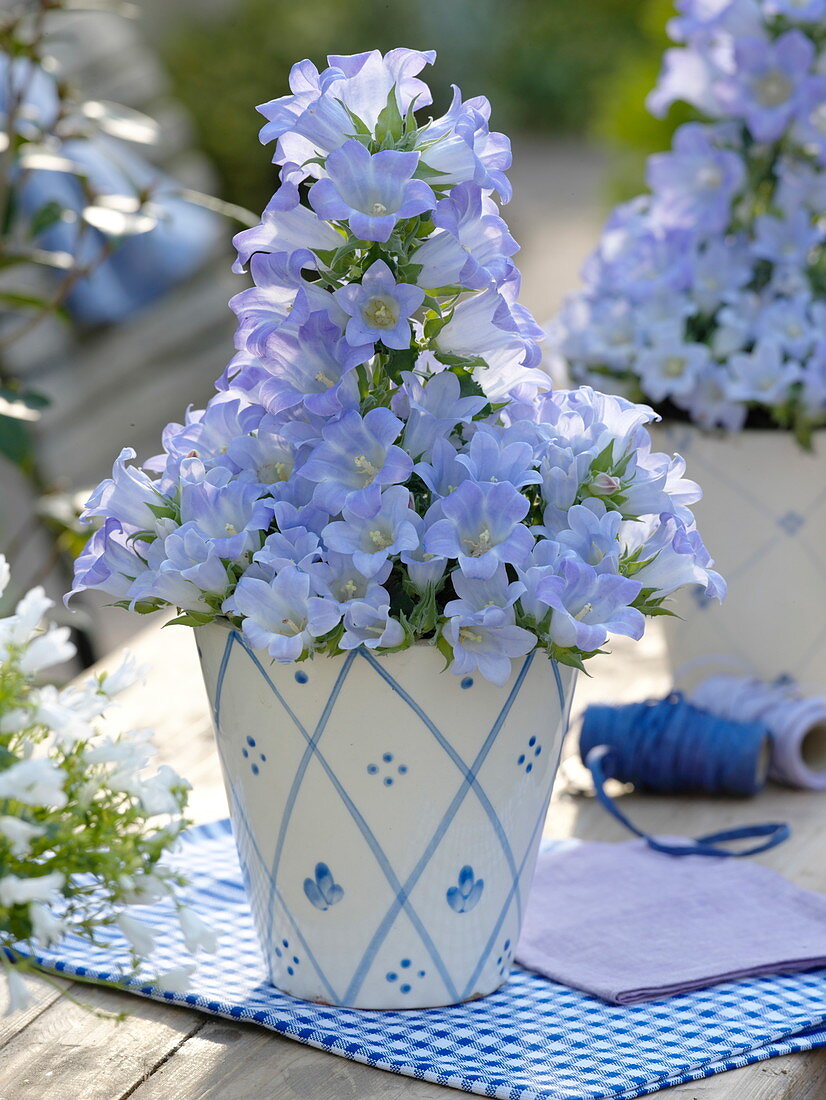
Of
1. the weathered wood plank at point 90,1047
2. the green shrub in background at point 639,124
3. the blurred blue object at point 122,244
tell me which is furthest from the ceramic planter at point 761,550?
the green shrub in background at point 639,124

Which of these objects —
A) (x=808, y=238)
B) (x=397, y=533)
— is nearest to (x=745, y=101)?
(x=808, y=238)

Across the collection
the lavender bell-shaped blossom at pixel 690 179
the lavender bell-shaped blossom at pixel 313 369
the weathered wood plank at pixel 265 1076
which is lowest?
the weathered wood plank at pixel 265 1076

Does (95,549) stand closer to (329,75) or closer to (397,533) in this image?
(397,533)

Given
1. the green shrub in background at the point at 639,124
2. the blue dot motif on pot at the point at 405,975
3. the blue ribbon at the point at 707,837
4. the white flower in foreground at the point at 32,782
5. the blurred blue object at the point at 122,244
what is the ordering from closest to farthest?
1. the white flower in foreground at the point at 32,782
2. the blue dot motif on pot at the point at 405,975
3. the blue ribbon at the point at 707,837
4. the blurred blue object at the point at 122,244
5. the green shrub in background at the point at 639,124

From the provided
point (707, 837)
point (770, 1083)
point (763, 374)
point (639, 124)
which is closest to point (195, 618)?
point (770, 1083)

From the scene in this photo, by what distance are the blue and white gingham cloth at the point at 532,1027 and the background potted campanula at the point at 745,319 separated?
0.42 metres

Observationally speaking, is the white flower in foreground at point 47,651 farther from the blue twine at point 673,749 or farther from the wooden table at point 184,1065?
the blue twine at point 673,749

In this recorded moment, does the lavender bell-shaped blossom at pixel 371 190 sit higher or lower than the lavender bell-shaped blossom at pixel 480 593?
higher

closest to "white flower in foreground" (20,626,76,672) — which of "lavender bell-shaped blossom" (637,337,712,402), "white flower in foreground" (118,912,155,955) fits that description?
"white flower in foreground" (118,912,155,955)

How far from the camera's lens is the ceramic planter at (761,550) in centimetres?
121

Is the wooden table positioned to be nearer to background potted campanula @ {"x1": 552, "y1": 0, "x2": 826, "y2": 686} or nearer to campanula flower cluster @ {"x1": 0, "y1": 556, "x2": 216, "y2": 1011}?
campanula flower cluster @ {"x1": 0, "y1": 556, "x2": 216, "y2": 1011}

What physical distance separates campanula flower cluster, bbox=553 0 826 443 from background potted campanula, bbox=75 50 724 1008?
42cm

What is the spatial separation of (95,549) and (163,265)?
2296 millimetres

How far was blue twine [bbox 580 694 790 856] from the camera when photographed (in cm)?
114
